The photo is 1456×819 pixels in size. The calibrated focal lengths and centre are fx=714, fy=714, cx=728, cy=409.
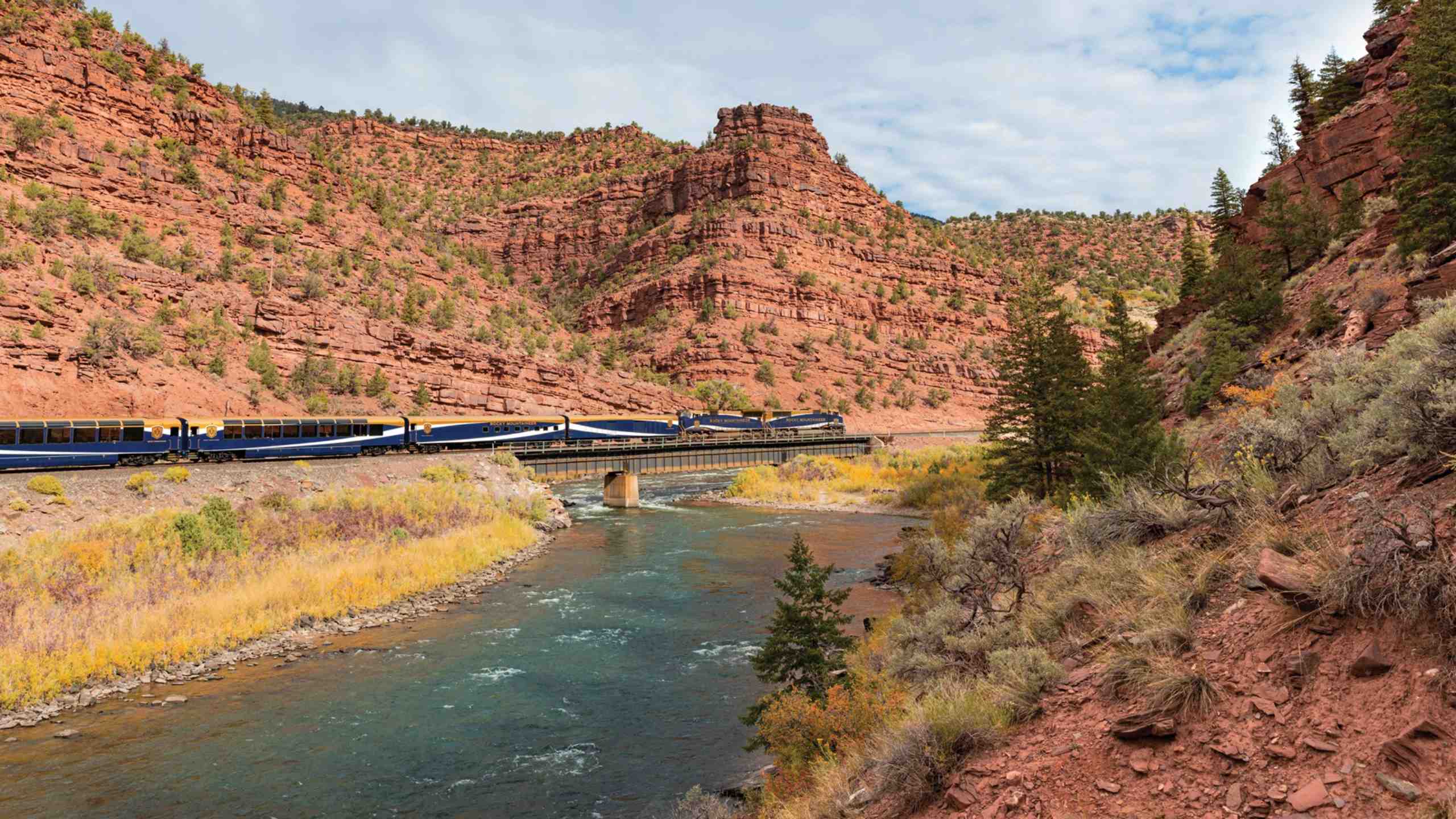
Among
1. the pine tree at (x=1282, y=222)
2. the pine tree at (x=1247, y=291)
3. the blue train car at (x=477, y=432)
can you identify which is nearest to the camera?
the pine tree at (x=1247, y=291)

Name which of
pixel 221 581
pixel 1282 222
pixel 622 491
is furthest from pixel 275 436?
pixel 1282 222

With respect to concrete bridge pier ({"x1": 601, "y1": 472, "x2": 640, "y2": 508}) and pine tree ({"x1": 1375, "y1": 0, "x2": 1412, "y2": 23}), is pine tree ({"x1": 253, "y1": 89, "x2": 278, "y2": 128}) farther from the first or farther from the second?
pine tree ({"x1": 1375, "y1": 0, "x2": 1412, "y2": 23})

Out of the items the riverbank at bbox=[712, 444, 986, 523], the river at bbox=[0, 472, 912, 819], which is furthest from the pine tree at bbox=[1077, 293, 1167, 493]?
the riverbank at bbox=[712, 444, 986, 523]

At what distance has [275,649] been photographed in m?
17.3

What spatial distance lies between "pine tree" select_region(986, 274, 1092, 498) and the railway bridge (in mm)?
25633

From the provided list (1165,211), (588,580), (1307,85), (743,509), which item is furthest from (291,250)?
(1165,211)

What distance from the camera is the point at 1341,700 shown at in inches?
196

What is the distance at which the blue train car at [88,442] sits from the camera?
26188 mm

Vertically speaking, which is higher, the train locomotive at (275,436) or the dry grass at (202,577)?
the train locomotive at (275,436)

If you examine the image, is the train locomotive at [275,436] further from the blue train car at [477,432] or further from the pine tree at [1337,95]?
the pine tree at [1337,95]

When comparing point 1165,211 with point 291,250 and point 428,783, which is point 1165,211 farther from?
point 428,783

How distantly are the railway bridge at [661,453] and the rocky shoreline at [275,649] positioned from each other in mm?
21637

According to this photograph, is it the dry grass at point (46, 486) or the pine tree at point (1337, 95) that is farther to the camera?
the pine tree at point (1337, 95)

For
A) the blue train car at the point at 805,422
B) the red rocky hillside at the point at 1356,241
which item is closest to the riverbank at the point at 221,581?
the red rocky hillside at the point at 1356,241
